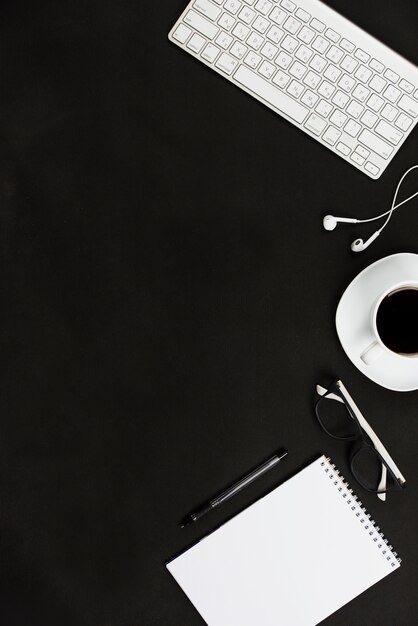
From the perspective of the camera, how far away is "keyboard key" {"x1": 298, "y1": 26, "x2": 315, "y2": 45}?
75 centimetres

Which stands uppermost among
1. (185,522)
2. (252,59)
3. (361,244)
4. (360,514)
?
(252,59)

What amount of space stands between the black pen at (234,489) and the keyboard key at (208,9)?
57 centimetres

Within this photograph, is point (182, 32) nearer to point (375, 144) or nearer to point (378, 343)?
point (375, 144)

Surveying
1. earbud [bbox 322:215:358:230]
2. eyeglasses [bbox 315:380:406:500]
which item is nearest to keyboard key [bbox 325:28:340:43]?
earbud [bbox 322:215:358:230]

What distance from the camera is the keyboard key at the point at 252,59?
2.45 feet

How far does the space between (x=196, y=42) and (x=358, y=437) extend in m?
0.55

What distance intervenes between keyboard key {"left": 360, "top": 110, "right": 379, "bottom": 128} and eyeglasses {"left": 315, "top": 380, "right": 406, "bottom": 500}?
1.09 ft

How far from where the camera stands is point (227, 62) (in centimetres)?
75

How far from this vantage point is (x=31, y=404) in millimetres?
757

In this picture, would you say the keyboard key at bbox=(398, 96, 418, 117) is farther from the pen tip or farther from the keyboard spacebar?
the pen tip

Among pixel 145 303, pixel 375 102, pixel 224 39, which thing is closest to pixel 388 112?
pixel 375 102

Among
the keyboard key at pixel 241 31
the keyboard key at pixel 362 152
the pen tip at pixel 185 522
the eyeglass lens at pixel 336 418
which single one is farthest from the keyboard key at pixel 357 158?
the pen tip at pixel 185 522

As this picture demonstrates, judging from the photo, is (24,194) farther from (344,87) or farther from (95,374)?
(344,87)

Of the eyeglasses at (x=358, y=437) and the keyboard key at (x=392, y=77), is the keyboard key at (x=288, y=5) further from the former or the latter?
the eyeglasses at (x=358, y=437)
